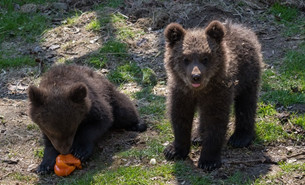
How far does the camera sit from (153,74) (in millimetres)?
8734

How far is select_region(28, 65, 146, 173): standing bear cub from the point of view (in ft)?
19.3

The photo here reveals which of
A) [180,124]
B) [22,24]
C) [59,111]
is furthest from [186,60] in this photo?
[22,24]

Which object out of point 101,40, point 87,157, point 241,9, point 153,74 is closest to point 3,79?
point 101,40

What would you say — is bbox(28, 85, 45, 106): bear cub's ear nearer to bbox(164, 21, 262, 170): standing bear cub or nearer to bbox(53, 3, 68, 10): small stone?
bbox(164, 21, 262, 170): standing bear cub

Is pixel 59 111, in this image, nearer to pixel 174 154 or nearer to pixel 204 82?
pixel 174 154

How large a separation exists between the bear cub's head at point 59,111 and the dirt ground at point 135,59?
529 millimetres

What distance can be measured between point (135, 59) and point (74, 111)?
149 inches

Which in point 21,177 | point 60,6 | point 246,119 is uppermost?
point 246,119

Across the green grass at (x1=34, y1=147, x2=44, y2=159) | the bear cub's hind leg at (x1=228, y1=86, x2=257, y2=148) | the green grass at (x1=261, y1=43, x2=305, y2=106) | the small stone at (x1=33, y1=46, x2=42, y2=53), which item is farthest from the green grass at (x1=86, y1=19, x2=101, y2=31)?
the bear cub's hind leg at (x1=228, y1=86, x2=257, y2=148)

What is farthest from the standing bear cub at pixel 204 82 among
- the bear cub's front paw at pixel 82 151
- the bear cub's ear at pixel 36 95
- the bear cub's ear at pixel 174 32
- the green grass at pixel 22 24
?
the green grass at pixel 22 24

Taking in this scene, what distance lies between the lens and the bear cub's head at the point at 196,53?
5531mm

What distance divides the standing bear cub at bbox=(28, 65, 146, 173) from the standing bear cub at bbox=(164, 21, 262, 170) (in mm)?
1058

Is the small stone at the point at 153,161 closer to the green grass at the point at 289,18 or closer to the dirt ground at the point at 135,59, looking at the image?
the dirt ground at the point at 135,59

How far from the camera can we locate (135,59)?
9617mm
